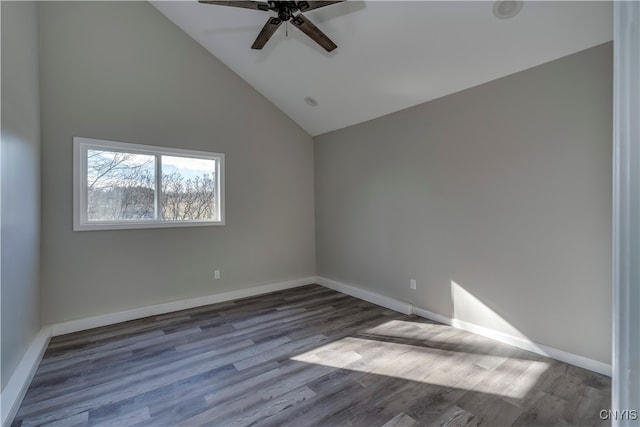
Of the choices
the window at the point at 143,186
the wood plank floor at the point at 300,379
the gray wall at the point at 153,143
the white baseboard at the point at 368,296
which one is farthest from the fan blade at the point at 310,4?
the white baseboard at the point at 368,296

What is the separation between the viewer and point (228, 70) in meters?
4.21

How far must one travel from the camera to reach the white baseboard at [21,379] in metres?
1.82

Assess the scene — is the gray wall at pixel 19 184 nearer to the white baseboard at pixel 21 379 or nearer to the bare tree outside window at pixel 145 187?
the white baseboard at pixel 21 379

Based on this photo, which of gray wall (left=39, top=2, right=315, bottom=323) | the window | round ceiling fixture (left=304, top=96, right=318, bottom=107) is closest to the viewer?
gray wall (left=39, top=2, right=315, bottom=323)

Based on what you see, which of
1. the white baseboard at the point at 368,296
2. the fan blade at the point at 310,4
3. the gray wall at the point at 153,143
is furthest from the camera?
the white baseboard at the point at 368,296

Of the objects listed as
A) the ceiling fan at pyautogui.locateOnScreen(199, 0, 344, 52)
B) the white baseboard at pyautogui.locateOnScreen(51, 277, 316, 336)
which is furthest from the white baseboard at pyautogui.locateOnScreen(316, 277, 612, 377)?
the ceiling fan at pyautogui.locateOnScreen(199, 0, 344, 52)

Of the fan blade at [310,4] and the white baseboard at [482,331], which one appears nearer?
the fan blade at [310,4]

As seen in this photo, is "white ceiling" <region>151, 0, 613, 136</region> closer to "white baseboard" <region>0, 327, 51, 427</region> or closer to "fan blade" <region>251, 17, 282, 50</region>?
"fan blade" <region>251, 17, 282, 50</region>

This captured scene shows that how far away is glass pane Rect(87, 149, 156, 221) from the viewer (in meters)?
3.33

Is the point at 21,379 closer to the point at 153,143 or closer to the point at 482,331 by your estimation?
the point at 153,143

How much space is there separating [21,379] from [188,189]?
2482 millimetres

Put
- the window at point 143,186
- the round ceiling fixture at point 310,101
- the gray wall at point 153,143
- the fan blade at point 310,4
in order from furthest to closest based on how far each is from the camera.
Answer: the round ceiling fixture at point 310,101 → the window at point 143,186 → the gray wall at point 153,143 → the fan blade at point 310,4

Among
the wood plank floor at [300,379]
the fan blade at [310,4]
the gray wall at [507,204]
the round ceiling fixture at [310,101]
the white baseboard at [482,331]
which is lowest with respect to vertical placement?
the wood plank floor at [300,379]

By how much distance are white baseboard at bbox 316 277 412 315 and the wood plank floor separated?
368 mm
